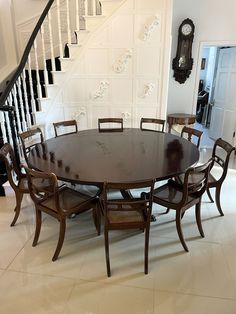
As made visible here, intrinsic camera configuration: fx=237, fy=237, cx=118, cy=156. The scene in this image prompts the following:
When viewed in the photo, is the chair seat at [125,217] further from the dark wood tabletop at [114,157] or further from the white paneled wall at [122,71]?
the white paneled wall at [122,71]

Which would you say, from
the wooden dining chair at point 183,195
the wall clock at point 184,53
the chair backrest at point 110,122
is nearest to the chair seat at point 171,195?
the wooden dining chair at point 183,195

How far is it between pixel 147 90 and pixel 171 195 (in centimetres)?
222

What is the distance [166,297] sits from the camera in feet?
5.95

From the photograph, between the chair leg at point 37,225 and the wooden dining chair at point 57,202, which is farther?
the chair leg at point 37,225

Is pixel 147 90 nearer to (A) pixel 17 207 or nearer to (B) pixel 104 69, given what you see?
(B) pixel 104 69

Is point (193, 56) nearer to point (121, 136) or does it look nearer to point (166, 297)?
point (121, 136)

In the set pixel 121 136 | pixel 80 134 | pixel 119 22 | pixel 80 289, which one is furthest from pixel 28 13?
pixel 80 289

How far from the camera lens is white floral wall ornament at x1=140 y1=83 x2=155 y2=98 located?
3939mm

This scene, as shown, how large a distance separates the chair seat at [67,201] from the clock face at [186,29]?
3885 millimetres

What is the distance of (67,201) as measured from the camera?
2242 mm

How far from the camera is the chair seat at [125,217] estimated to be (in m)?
1.97

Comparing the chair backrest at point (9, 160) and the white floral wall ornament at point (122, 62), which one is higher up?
the white floral wall ornament at point (122, 62)

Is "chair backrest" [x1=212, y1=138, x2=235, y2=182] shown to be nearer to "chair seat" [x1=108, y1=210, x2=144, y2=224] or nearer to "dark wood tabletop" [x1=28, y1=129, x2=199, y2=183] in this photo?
"dark wood tabletop" [x1=28, y1=129, x2=199, y2=183]

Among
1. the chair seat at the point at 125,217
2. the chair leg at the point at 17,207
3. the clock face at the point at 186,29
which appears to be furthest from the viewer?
the clock face at the point at 186,29
